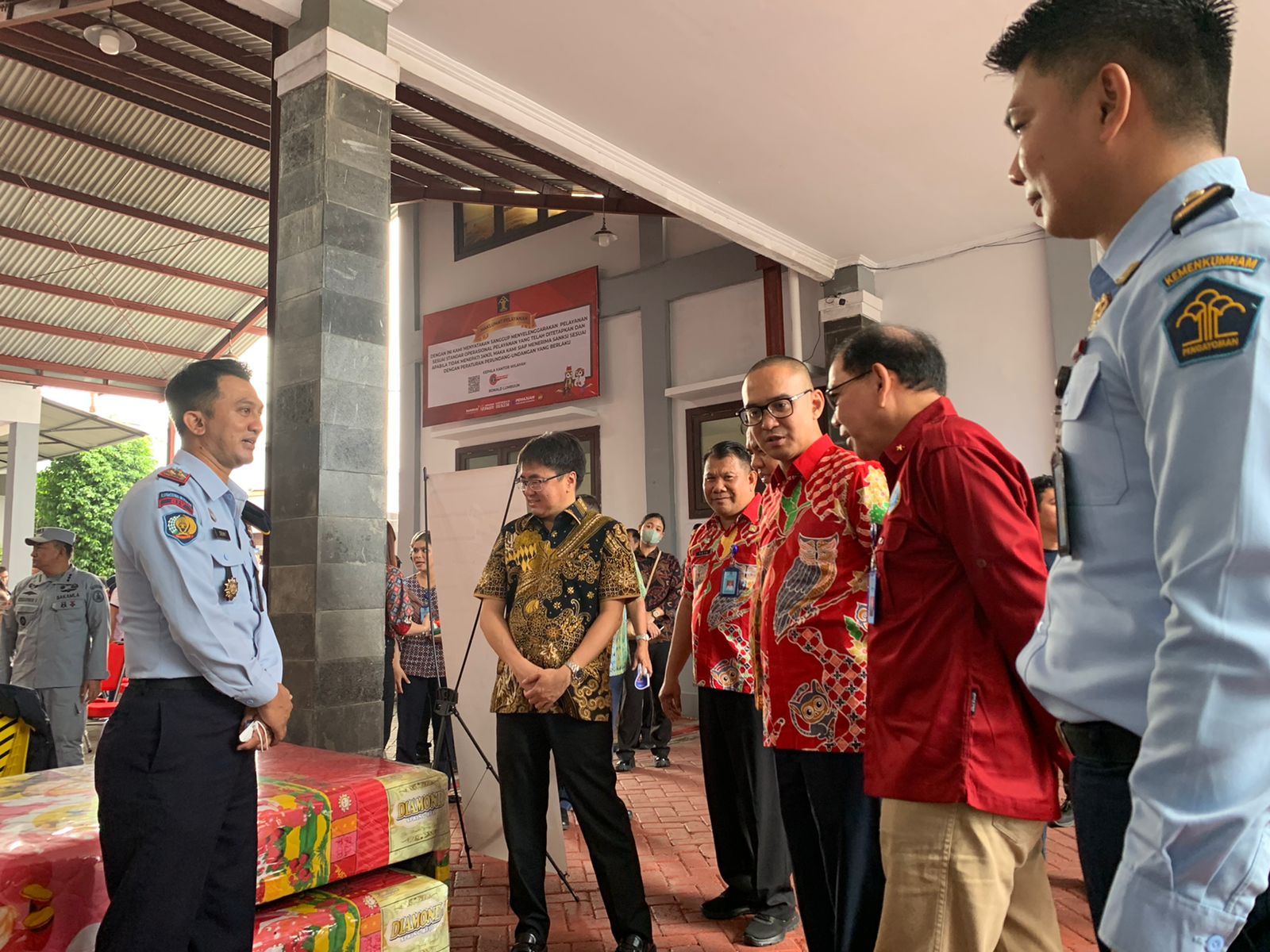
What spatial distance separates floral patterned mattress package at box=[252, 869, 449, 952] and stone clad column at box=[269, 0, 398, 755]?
1006 mm

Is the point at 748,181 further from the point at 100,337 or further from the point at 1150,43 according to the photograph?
the point at 100,337

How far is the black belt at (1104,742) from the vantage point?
0.81 m

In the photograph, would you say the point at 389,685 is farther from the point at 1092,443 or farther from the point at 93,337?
the point at 93,337

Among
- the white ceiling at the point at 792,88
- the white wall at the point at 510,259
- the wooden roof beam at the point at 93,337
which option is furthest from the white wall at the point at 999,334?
the wooden roof beam at the point at 93,337

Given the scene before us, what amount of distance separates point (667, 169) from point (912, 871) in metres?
5.36

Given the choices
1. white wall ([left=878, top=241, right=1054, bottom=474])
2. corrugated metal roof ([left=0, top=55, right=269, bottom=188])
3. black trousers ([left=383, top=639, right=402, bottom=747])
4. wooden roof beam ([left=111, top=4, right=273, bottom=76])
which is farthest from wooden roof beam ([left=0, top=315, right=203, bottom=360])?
white wall ([left=878, top=241, right=1054, bottom=474])

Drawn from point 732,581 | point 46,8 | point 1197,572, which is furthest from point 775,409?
point 46,8

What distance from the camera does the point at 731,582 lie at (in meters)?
3.26

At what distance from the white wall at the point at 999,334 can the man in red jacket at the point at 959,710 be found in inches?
224

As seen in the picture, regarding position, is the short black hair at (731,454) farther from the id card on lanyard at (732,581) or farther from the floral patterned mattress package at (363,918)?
the floral patterned mattress package at (363,918)

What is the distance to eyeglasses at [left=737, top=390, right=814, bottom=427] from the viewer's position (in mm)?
2479

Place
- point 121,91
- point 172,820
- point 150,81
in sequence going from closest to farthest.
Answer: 1. point 172,820
2. point 150,81
3. point 121,91

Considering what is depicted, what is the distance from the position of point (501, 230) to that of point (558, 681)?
837cm

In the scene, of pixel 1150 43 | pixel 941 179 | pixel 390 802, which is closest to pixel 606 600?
pixel 390 802
